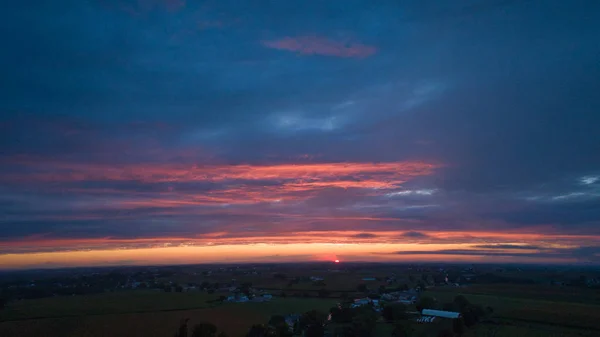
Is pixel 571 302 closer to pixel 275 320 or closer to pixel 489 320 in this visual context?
pixel 489 320

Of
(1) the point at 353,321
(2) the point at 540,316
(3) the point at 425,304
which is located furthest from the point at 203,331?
(2) the point at 540,316

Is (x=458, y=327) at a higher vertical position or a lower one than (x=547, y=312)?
higher

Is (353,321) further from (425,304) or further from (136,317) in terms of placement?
(136,317)

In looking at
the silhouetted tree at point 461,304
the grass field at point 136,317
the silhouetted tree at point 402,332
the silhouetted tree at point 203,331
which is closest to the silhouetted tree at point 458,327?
the silhouetted tree at point 402,332

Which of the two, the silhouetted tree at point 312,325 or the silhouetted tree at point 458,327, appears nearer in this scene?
the silhouetted tree at point 312,325

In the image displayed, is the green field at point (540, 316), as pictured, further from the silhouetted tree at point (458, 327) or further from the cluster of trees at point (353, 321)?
the cluster of trees at point (353, 321)

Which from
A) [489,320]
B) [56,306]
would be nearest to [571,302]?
[489,320]

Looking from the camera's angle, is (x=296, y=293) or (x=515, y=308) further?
(x=296, y=293)

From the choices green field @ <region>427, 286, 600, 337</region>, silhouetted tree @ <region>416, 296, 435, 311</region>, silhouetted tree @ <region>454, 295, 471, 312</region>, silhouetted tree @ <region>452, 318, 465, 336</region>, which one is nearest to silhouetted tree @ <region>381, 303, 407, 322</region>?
silhouetted tree @ <region>416, 296, 435, 311</region>
